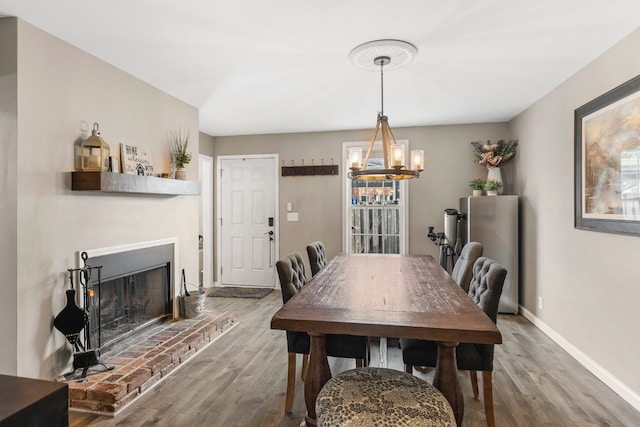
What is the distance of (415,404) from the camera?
1.42 meters

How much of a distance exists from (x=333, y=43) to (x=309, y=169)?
9.13 ft

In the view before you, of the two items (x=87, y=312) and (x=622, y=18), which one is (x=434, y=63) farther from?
(x=87, y=312)

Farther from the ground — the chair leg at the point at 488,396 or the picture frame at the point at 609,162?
the picture frame at the point at 609,162

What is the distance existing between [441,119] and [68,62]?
390 cm

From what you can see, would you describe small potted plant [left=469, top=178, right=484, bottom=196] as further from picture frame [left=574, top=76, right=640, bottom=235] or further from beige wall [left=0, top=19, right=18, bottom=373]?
beige wall [left=0, top=19, right=18, bottom=373]

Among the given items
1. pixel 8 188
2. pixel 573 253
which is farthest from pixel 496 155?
pixel 8 188

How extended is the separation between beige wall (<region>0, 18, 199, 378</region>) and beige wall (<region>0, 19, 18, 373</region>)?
2 centimetres

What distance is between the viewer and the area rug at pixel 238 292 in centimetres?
503

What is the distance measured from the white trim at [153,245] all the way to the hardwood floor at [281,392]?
28.7 inches

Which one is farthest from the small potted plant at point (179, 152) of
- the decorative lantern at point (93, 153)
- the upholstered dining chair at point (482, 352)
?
the upholstered dining chair at point (482, 352)

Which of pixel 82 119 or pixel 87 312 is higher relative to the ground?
pixel 82 119

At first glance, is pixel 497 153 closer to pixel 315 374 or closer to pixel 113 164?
pixel 315 374

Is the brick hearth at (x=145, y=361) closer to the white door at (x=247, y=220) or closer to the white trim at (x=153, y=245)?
the white trim at (x=153, y=245)

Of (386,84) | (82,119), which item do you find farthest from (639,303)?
(82,119)
